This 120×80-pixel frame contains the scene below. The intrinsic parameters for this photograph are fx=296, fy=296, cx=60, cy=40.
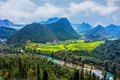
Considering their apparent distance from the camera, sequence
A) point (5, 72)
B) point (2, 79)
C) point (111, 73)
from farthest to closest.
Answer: point (111, 73) → point (5, 72) → point (2, 79)

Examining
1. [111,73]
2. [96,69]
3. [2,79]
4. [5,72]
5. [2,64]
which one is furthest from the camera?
[96,69]

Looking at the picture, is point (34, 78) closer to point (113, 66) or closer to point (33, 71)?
point (33, 71)

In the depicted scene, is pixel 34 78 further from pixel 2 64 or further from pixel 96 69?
pixel 96 69

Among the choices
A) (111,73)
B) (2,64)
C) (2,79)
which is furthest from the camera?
(111,73)

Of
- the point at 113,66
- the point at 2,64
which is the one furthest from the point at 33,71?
the point at 113,66

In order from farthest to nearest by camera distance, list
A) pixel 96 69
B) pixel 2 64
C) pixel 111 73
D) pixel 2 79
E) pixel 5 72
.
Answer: pixel 96 69 < pixel 111 73 < pixel 2 64 < pixel 5 72 < pixel 2 79

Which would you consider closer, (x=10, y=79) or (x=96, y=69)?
(x=10, y=79)

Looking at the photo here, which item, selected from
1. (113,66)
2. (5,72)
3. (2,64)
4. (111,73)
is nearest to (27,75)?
→ (5,72)

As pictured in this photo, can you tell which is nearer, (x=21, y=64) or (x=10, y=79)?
(x=10, y=79)

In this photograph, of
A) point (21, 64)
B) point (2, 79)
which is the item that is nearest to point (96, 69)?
point (21, 64)
